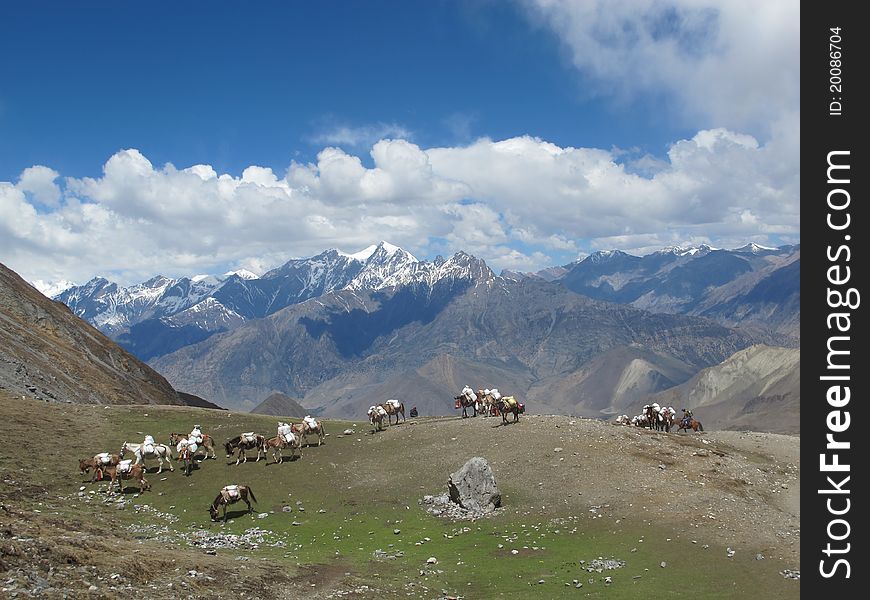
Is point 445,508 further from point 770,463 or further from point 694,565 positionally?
point 770,463

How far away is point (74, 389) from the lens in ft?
271

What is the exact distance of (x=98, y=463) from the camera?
42.9 metres

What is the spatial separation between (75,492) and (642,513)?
1377 inches

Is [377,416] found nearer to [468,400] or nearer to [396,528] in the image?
[468,400]

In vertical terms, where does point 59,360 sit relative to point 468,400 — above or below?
above

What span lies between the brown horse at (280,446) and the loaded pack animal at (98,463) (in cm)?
1053

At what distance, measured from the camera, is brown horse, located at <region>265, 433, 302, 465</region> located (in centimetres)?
4841

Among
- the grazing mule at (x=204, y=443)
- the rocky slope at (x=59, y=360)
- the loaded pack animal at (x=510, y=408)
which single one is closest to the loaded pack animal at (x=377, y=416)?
the loaded pack animal at (x=510, y=408)

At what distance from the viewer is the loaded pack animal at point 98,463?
140 feet

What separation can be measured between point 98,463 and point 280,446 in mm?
12396

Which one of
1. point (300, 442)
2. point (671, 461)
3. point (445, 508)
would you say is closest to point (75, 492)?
point (300, 442)

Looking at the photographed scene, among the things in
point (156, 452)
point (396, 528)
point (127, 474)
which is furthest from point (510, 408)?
point (127, 474)
